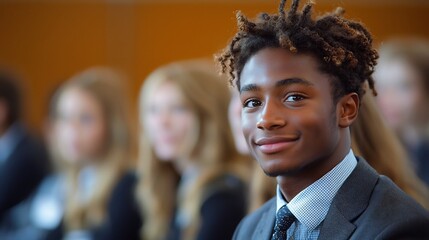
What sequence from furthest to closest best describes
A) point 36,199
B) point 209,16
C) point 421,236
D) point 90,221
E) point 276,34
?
point 209,16
point 36,199
point 90,221
point 276,34
point 421,236

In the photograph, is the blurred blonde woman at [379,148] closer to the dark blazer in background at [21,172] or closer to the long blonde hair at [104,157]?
the long blonde hair at [104,157]

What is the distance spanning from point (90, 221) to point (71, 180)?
0.35 m

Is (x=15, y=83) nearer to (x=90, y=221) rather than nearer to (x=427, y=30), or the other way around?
(x=90, y=221)

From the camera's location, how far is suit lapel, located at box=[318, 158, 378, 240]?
142cm

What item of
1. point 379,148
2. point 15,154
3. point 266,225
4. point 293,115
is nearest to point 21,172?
point 15,154

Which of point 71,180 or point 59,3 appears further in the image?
point 59,3

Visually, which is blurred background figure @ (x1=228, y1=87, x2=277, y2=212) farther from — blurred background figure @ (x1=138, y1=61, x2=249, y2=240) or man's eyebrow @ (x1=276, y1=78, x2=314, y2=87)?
man's eyebrow @ (x1=276, y1=78, x2=314, y2=87)

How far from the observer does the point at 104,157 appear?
3664 mm

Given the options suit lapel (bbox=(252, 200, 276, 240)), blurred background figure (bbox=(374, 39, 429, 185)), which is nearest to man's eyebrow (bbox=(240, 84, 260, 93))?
suit lapel (bbox=(252, 200, 276, 240))

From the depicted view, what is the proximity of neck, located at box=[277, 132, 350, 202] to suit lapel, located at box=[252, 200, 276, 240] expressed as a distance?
5.1 inches

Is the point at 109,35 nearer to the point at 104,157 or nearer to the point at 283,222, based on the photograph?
the point at 104,157

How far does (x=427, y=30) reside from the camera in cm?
745

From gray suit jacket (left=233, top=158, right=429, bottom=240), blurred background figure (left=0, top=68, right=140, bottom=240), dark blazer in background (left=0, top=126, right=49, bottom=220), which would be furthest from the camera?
dark blazer in background (left=0, top=126, right=49, bottom=220)

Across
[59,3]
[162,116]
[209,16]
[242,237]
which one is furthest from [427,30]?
[242,237]
